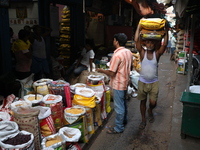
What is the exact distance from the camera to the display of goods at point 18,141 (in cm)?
255

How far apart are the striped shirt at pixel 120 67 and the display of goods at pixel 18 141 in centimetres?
211

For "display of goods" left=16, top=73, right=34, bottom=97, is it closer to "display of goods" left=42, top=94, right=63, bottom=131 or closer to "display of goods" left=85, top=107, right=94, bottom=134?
"display of goods" left=42, top=94, right=63, bottom=131

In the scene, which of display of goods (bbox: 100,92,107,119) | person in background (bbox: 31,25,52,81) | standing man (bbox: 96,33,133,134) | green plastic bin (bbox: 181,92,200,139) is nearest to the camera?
green plastic bin (bbox: 181,92,200,139)

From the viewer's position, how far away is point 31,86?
4648 millimetres

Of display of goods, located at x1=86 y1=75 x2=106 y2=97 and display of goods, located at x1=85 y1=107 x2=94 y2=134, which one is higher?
display of goods, located at x1=86 y1=75 x2=106 y2=97

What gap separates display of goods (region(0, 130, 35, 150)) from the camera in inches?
100

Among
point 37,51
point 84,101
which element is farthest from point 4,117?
point 37,51

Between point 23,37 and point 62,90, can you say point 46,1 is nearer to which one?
point 23,37

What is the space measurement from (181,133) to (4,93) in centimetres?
363

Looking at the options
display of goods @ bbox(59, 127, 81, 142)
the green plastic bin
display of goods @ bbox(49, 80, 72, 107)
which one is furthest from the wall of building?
the green plastic bin

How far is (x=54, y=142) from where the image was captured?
3.22m

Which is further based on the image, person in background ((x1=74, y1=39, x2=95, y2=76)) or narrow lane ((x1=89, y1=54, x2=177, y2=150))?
person in background ((x1=74, y1=39, x2=95, y2=76))

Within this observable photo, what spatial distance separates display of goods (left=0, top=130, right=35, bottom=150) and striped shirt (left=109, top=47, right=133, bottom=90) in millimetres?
2109

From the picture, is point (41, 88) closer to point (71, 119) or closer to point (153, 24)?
point (71, 119)
